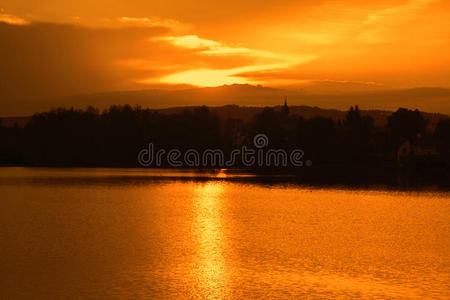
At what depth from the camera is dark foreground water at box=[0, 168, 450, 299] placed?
2297 centimetres

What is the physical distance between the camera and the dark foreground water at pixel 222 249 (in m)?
23.0

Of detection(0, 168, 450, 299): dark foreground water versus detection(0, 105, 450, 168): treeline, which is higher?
detection(0, 105, 450, 168): treeline

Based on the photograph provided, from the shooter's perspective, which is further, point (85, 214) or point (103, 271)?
point (85, 214)

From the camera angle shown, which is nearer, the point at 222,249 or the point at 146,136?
the point at 222,249

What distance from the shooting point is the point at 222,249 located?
105 ft

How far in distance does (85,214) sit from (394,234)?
23.6m

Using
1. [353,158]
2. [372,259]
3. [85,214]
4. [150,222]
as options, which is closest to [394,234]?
[372,259]

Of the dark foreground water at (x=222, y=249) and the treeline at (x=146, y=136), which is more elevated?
the treeline at (x=146, y=136)

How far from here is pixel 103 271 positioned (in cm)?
2572

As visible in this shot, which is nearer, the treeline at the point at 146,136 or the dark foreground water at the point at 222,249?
the dark foreground water at the point at 222,249

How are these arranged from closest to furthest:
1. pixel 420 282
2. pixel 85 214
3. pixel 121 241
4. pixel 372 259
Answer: pixel 420 282, pixel 372 259, pixel 121 241, pixel 85 214

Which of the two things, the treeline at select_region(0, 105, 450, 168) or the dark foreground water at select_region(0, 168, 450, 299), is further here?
the treeline at select_region(0, 105, 450, 168)

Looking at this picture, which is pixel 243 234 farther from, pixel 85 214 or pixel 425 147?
pixel 425 147

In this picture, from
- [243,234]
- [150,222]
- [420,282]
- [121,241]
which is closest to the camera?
[420,282]
